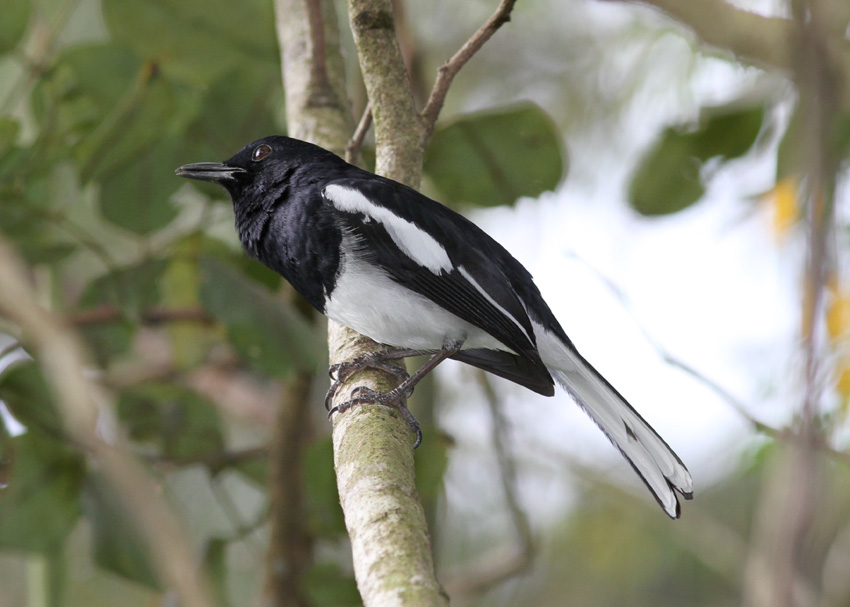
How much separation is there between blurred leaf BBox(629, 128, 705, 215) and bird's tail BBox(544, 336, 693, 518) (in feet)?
2.53

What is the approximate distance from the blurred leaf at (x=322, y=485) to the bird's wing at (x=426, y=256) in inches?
26.4

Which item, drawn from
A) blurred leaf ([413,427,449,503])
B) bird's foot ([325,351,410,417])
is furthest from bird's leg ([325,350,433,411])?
blurred leaf ([413,427,449,503])

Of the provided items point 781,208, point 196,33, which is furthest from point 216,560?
point 781,208

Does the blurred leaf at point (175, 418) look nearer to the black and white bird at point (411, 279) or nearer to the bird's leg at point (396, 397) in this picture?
the black and white bird at point (411, 279)

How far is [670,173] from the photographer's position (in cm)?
320

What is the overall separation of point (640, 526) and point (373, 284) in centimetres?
337

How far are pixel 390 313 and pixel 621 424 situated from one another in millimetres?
853

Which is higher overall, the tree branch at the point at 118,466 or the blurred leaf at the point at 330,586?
the blurred leaf at the point at 330,586

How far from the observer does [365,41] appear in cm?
253

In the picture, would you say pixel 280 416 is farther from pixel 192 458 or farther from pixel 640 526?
pixel 640 526

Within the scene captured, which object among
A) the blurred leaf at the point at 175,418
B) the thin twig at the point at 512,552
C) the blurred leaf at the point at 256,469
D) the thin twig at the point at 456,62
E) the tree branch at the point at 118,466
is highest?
the thin twig at the point at 456,62

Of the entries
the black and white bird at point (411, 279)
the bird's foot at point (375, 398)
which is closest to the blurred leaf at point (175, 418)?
the black and white bird at point (411, 279)

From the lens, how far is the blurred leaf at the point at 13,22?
9.45 feet

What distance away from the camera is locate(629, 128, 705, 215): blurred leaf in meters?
3.19
